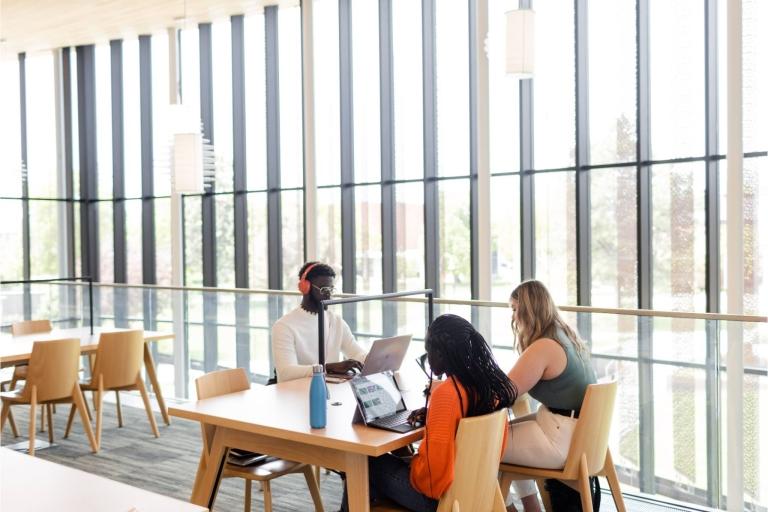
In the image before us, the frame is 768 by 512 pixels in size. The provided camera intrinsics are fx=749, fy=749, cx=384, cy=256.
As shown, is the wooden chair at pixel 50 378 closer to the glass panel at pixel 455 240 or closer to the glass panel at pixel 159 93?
the glass panel at pixel 455 240

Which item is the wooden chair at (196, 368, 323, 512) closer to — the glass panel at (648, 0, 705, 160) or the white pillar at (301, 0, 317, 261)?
the glass panel at (648, 0, 705, 160)

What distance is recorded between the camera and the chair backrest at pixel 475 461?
2467 millimetres

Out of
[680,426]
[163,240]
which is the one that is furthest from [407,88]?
[680,426]

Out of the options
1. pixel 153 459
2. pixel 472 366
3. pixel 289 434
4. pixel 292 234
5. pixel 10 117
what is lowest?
pixel 153 459

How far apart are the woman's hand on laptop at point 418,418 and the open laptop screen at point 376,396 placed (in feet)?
0.37

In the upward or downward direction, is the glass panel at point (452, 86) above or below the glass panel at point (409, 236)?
above

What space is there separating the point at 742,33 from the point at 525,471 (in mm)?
4574

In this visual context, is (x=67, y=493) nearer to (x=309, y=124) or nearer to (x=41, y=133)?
(x=309, y=124)

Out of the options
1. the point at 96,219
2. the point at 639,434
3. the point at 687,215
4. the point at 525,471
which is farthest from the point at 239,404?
the point at 96,219

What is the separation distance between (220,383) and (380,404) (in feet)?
3.09

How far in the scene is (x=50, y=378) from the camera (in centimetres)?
479

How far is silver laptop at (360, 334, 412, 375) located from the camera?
3299 mm

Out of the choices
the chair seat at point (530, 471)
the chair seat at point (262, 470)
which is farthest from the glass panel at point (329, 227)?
the chair seat at point (530, 471)

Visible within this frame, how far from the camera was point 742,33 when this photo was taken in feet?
19.6
